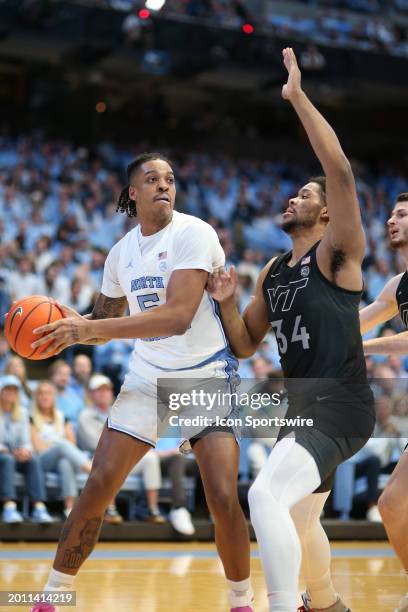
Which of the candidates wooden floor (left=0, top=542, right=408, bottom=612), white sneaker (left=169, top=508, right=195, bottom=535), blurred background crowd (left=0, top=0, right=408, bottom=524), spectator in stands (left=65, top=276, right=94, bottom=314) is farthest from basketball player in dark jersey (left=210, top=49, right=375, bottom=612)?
spectator in stands (left=65, top=276, right=94, bottom=314)

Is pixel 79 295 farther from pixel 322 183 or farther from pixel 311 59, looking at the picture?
pixel 311 59

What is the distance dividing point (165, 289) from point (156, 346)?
334 mm

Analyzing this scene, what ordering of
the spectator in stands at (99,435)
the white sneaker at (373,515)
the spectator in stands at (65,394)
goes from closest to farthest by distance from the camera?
the spectator in stands at (99,435)
the white sneaker at (373,515)
the spectator in stands at (65,394)

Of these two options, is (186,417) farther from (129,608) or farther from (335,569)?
A: (335,569)

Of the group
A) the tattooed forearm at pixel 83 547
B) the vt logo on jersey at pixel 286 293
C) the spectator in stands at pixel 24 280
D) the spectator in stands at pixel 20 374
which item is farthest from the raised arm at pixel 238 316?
the spectator in stands at pixel 24 280

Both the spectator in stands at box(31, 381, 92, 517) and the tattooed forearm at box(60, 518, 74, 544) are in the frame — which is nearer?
the tattooed forearm at box(60, 518, 74, 544)

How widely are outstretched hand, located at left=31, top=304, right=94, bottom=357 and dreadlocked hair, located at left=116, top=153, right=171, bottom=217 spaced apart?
1.20 metres

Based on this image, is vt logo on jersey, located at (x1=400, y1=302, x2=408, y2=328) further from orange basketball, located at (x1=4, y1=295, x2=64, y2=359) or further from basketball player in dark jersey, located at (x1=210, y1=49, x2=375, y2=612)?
orange basketball, located at (x1=4, y1=295, x2=64, y2=359)

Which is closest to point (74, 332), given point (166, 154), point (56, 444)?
point (56, 444)

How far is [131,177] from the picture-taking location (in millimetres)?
5586

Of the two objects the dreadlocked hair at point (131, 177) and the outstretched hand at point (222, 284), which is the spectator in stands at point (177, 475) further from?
the outstretched hand at point (222, 284)

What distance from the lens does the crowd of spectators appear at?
9711mm

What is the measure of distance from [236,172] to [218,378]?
18.0 metres

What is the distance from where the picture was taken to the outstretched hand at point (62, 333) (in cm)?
470
